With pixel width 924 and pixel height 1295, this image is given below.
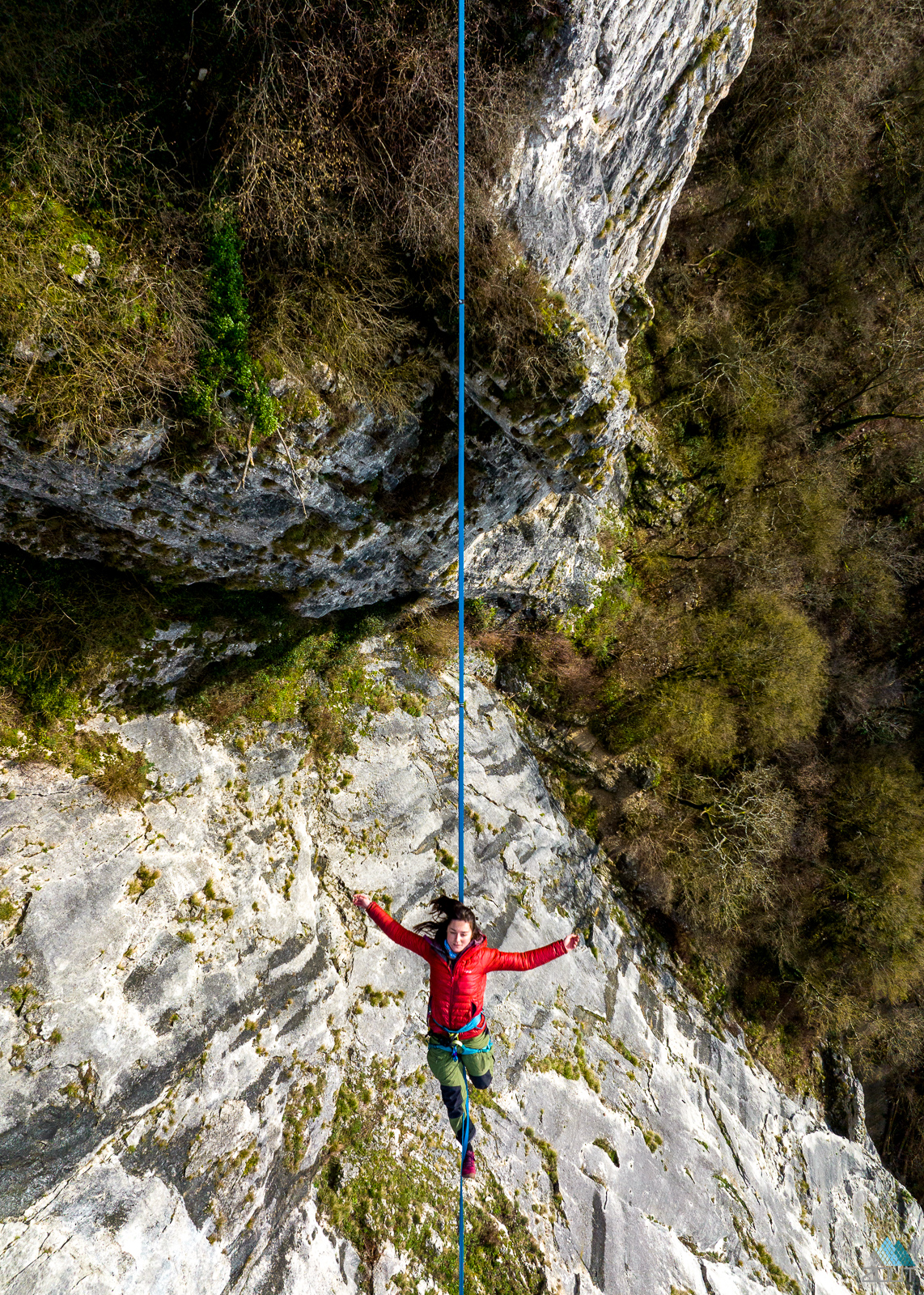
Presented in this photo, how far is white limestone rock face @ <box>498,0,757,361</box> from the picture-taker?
456cm

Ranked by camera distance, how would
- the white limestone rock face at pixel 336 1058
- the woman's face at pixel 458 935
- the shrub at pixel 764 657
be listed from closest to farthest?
the white limestone rock face at pixel 336 1058 → the woman's face at pixel 458 935 → the shrub at pixel 764 657

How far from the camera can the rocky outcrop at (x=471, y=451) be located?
439cm

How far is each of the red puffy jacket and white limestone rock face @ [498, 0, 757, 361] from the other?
582cm

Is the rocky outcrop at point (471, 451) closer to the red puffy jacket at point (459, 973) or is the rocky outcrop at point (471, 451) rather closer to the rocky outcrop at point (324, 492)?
the rocky outcrop at point (324, 492)

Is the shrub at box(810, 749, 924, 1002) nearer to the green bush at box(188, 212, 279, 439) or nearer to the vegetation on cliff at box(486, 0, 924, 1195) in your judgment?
the vegetation on cliff at box(486, 0, 924, 1195)

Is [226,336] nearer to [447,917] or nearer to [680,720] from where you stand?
[447,917]

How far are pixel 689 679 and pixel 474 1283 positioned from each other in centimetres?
774

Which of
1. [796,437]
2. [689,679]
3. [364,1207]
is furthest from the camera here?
[796,437]

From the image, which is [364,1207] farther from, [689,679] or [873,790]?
Answer: [873,790]

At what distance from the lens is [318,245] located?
4270 mm

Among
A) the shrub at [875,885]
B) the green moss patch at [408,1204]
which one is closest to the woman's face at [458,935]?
the green moss patch at [408,1204]

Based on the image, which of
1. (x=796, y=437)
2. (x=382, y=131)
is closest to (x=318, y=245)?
(x=382, y=131)

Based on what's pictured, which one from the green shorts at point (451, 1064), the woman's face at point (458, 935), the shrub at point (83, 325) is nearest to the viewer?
the shrub at point (83, 325)

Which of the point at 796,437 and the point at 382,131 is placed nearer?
the point at 382,131
